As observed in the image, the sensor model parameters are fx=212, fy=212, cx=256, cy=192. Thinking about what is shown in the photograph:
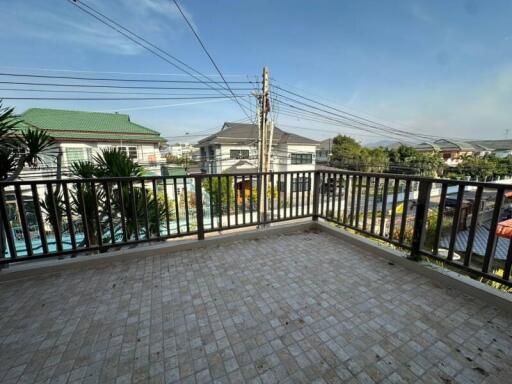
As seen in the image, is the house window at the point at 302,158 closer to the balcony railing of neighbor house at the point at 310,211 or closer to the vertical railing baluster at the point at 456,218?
the balcony railing of neighbor house at the point at 310,211

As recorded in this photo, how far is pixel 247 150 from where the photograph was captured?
1554cm

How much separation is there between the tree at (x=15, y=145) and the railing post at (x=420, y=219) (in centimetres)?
374

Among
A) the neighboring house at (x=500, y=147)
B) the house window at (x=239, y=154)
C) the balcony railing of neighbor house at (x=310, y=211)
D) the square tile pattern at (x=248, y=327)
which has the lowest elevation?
the square tile pattern at (x=248, y=327)

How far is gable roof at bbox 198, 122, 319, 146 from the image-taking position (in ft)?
49.0

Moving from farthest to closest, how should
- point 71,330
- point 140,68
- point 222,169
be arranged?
point 222,169 → point 140,68 → point 71,330

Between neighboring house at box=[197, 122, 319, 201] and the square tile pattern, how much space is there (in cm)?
1227

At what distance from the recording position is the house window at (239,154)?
1507cm

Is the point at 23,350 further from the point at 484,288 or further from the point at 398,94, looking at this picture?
the point at 398,94

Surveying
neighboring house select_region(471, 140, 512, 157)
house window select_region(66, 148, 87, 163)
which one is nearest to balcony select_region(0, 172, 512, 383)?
house window select_region(66, 148, 87, 163)

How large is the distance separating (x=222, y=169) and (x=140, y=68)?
29.1 feet

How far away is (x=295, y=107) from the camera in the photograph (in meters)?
Result: 10.7

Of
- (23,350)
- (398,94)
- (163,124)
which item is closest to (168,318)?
(23,350)

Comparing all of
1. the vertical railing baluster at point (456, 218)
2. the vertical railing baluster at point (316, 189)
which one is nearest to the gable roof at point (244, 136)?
the vertical railing baluster at point (316, 189)

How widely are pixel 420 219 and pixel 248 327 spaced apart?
1.76 metres
